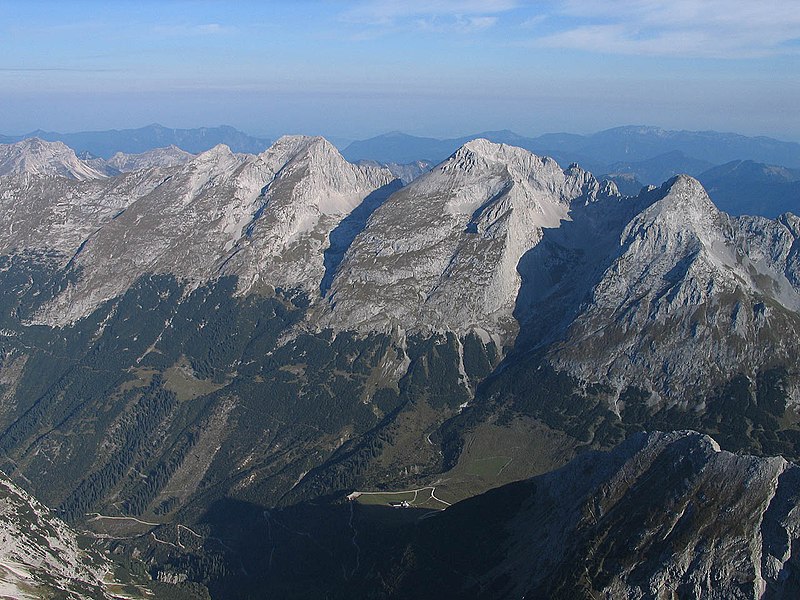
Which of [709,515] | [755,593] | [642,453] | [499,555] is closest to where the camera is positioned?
[755,593]

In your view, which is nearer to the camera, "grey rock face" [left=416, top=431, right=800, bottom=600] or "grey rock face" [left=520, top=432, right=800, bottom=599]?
"grey rock face" [left=520, top=432, right=800, bottom=599]

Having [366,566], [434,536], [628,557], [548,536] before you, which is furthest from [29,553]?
[628,557]

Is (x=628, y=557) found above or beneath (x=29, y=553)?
above

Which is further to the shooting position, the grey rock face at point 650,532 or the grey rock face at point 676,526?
the grey rock face at point 650,532

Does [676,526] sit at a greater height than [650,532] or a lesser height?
greater

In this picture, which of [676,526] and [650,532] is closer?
[676,526]

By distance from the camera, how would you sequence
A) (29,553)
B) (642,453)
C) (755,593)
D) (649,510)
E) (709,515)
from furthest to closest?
(29,553) < (642,453) < (649,510) < (709,515) < (755,593)

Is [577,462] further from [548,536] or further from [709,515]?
[709,515]

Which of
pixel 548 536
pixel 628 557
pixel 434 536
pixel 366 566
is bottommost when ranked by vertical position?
pixel 366 566

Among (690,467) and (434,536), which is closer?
(690,467)

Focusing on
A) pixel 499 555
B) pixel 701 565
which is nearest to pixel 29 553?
pixel 499 555
